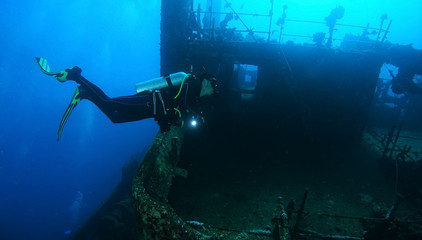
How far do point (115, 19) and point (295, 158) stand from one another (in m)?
163

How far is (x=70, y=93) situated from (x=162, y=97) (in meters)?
113

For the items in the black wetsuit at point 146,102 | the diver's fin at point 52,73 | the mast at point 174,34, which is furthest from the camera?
the mast at point 174,34

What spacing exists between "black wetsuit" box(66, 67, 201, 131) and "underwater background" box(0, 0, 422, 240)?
2833 centimetres

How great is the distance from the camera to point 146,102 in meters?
5.30

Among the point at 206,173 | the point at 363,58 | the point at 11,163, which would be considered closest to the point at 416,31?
the point at 363,58

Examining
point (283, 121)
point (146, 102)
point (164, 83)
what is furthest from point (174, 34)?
point (283, 121)

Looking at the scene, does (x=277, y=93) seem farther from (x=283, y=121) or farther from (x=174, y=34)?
(x=174, y=34)

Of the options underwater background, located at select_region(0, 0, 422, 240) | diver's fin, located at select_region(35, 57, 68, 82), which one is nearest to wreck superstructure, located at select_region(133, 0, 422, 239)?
diver's fin, located at select_region(35, 57, 68, 82)

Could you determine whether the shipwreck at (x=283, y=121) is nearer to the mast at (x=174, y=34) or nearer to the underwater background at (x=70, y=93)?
the mast at (x=174, y=34)

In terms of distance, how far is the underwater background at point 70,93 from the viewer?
38656mm

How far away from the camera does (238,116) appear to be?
10773mm

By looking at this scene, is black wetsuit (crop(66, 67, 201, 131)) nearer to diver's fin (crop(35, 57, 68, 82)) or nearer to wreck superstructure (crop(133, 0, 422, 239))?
diver's fin (crop(35, 57, 68, 82))

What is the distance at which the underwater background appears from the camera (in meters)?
38.7

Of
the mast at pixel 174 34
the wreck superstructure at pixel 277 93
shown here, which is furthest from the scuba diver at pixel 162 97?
the mast at pixel 174 34
